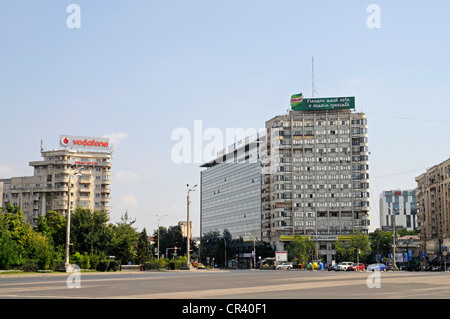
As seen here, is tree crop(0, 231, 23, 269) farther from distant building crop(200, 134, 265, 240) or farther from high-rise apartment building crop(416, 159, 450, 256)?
distant building crop(200, 134, 265, 240)

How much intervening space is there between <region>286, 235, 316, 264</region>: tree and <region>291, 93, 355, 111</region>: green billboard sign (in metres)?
39.9

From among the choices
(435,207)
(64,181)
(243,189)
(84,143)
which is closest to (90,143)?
(84,143)

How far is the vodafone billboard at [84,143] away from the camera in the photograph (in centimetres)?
15112

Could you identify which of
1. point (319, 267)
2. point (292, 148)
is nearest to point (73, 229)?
point (319, 267)

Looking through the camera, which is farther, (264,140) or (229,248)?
(229,248)

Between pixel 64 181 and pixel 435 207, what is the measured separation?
3970 inches

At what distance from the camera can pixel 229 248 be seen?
18500 cm

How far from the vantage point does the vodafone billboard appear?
496 ft

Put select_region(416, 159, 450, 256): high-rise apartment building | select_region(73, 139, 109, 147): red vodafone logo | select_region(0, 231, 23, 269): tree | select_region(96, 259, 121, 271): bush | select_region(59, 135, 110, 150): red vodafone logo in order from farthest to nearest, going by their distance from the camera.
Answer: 1. select_region(73, 139, 109, 147): red vodafone logo
2. select_region(59, 135, 110, 150): red vodafone logo
3. select_region(416, 159, 450, 256): high-rise apartment building
4. select_region(96, 259, 121, 271): bush
5. select_region(0, 231, 23, 269): tree

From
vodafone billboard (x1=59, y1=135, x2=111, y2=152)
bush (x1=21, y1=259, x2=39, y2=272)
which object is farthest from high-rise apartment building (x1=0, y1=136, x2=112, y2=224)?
bush (x1=21, y1=259, x2=39, y2=272)

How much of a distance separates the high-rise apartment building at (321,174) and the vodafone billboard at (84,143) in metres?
49.3
